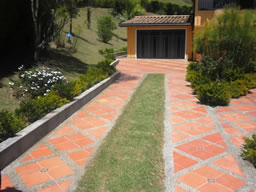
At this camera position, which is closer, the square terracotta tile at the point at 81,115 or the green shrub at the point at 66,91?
the square terracotta tile at the point at 81,115

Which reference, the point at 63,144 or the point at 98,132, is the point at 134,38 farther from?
the point at 63,144

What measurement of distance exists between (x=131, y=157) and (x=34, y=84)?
409cm

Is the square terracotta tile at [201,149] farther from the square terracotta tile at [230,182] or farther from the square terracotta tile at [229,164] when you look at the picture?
the square terracotta tile at [230,182]

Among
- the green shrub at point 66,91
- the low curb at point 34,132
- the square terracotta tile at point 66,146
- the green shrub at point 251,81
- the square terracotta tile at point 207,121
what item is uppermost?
the green shrub at point 66,91

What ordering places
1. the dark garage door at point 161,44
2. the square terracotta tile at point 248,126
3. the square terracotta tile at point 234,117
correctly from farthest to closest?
the dark garage door at point 161,44, the square terracotta tile at point 234,117, the square terracotta tile at point 248,126

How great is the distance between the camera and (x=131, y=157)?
4406 mm

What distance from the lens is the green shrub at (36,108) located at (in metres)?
5.33

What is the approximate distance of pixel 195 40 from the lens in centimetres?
1146

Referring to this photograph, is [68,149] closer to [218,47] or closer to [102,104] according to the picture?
[102,104]

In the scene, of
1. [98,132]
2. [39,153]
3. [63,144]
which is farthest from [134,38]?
[39,153]

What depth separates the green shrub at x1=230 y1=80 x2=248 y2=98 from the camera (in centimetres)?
862

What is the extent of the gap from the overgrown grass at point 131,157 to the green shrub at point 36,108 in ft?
5.23

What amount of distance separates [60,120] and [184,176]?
3368 millimetres

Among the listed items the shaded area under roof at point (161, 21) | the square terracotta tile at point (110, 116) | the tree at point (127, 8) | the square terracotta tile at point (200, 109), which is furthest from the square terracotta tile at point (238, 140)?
the tree at point (127, 8)
